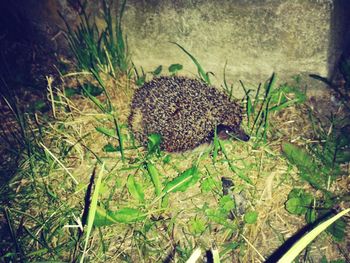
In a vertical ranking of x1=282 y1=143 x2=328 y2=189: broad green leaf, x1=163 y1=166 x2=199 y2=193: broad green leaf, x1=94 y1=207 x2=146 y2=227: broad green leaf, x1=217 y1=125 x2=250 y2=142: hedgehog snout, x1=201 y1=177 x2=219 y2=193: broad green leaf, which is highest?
x1=217 y1=125 x2=250 y2=142: hedgehog snout

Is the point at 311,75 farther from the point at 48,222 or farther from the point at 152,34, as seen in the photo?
the point at 48,222

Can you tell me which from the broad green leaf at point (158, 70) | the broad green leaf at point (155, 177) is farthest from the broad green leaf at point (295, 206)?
the broad green leaf at point (158, 70)

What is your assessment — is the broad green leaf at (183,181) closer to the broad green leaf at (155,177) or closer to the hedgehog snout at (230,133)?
the broad green leaf at (155,177)

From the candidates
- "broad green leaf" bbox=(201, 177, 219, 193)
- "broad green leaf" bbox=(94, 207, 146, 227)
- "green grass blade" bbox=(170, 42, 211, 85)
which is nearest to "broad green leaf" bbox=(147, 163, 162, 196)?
"broad green leaf" bbox=(94, 207, 146, 227)

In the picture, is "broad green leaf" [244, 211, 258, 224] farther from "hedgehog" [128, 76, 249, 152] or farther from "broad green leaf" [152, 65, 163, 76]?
"broad green leaf" [152, 65, 163, 76]

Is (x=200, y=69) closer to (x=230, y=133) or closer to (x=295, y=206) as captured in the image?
(x=230, y=133)

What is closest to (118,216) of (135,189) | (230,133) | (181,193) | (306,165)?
(135,189)

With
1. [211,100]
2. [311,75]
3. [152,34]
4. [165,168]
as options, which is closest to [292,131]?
[311,75]
